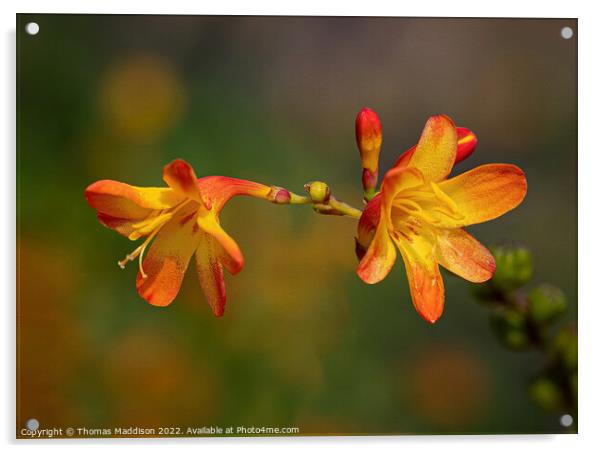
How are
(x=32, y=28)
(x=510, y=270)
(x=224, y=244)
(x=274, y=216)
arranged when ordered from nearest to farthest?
1. (x=224, y=244)
2. (x=510, y=270)
3. (x=32, y=28)
4. (x=274, y=216)

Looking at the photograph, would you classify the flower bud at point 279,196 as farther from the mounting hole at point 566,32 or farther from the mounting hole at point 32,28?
the mounting hole at point 566,32

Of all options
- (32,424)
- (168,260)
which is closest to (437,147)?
(168,260)

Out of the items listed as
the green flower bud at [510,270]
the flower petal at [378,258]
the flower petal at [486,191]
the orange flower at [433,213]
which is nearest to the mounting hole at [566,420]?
the green flower bud at [510,270]

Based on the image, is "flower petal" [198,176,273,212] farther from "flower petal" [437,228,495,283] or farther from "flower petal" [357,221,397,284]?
"flower petal" [437,228,495,283]

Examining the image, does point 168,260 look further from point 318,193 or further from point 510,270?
point 510,270

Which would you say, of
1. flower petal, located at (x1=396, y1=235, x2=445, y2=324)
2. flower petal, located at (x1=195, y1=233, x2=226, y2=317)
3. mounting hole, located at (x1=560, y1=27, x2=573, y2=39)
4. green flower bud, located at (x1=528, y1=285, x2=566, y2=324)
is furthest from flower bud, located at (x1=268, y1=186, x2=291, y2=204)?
mounting hole, located at (x1=560, y1=27, x2=573, y2=39)
